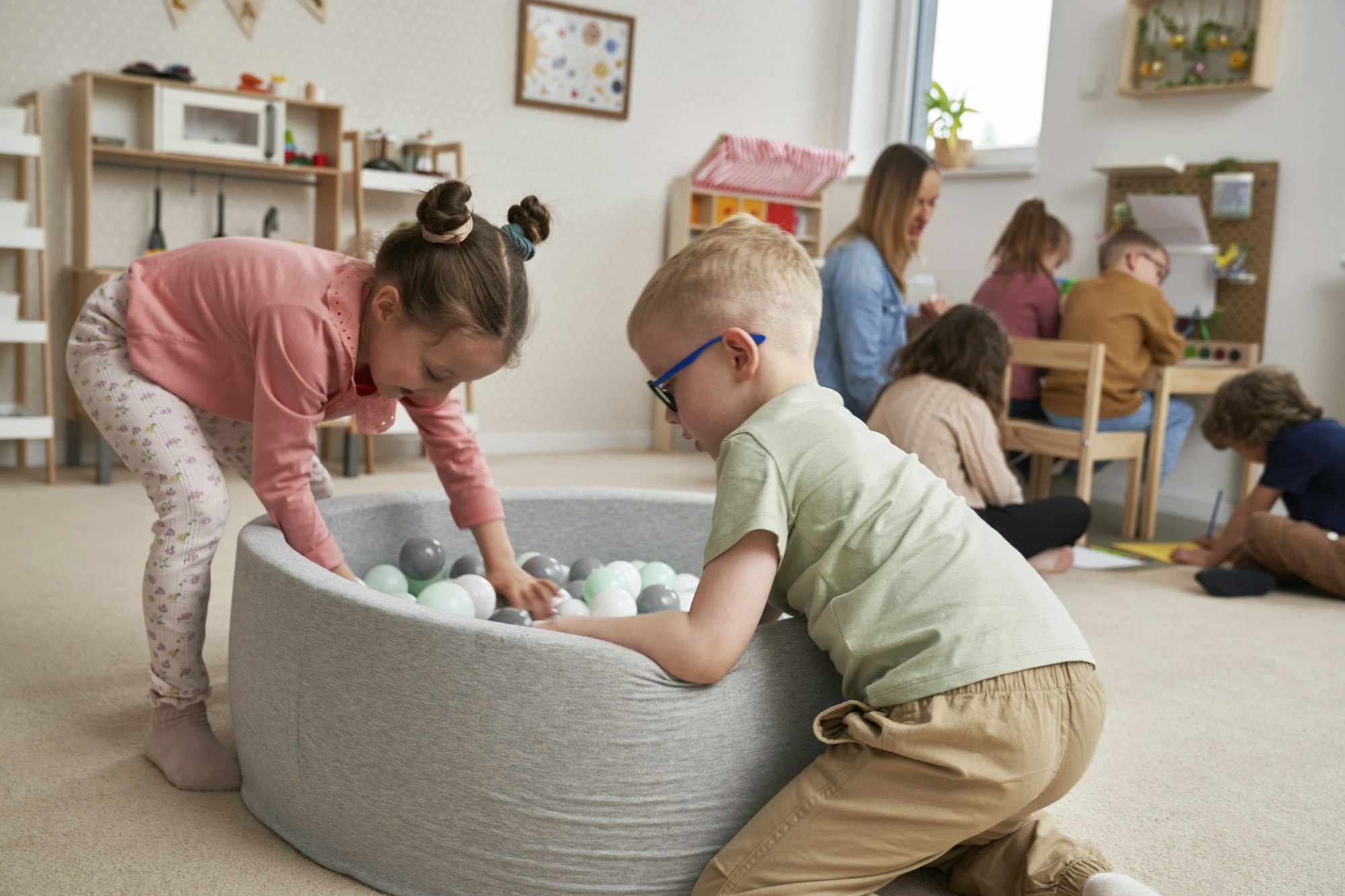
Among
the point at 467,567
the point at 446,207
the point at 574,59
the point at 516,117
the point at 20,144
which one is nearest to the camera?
the point at 446,207

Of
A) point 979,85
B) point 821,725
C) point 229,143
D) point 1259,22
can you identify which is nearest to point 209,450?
point 821,725

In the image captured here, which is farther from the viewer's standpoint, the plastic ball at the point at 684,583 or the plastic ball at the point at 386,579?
the plastic ball at the point at 684,583

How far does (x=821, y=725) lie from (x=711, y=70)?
502 centimetres

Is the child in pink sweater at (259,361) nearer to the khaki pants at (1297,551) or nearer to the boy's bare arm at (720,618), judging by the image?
the boy's bare arm at (720,618)

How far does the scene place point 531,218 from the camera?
1.65 meters

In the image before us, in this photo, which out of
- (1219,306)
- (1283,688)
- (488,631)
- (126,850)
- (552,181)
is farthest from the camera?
(552,181)

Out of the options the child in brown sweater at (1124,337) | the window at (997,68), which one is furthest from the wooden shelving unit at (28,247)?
the window at (997,68)

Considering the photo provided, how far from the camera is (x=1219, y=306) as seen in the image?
454 centimetres

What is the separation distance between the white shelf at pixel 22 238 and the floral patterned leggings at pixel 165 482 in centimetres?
258

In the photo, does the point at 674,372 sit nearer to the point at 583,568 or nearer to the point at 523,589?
the point at 523,589

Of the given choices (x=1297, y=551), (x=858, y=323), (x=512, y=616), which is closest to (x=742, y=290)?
(x=512, y=616)

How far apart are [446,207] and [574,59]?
416 cm

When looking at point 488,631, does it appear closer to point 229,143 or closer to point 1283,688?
point 1283,688

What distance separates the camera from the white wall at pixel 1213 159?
13.9 ft
